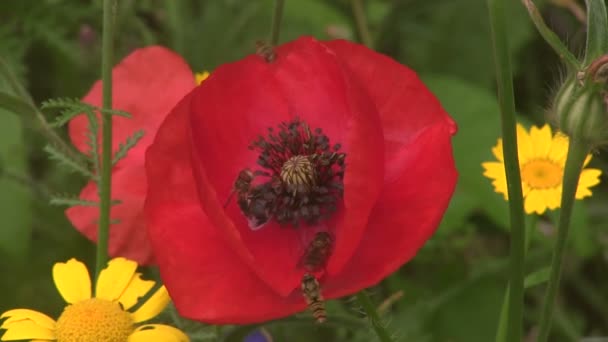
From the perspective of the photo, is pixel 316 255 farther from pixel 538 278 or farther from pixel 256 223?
pixel 538 278

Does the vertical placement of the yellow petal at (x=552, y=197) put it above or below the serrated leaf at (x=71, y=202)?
below

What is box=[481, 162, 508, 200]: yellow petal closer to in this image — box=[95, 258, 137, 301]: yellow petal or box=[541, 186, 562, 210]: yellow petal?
box=[541, 186, 562, 210]: yellow petal

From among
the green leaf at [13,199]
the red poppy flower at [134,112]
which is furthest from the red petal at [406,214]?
the green leaf at [13,199]

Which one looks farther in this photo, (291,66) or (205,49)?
(205,49)

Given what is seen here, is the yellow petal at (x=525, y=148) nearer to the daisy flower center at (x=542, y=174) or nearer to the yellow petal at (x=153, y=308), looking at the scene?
the daisy flower center at (x=542, y=174)

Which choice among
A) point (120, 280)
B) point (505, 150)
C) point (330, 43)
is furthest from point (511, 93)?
point (120, 280)

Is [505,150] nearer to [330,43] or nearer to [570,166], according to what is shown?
[570,166]
